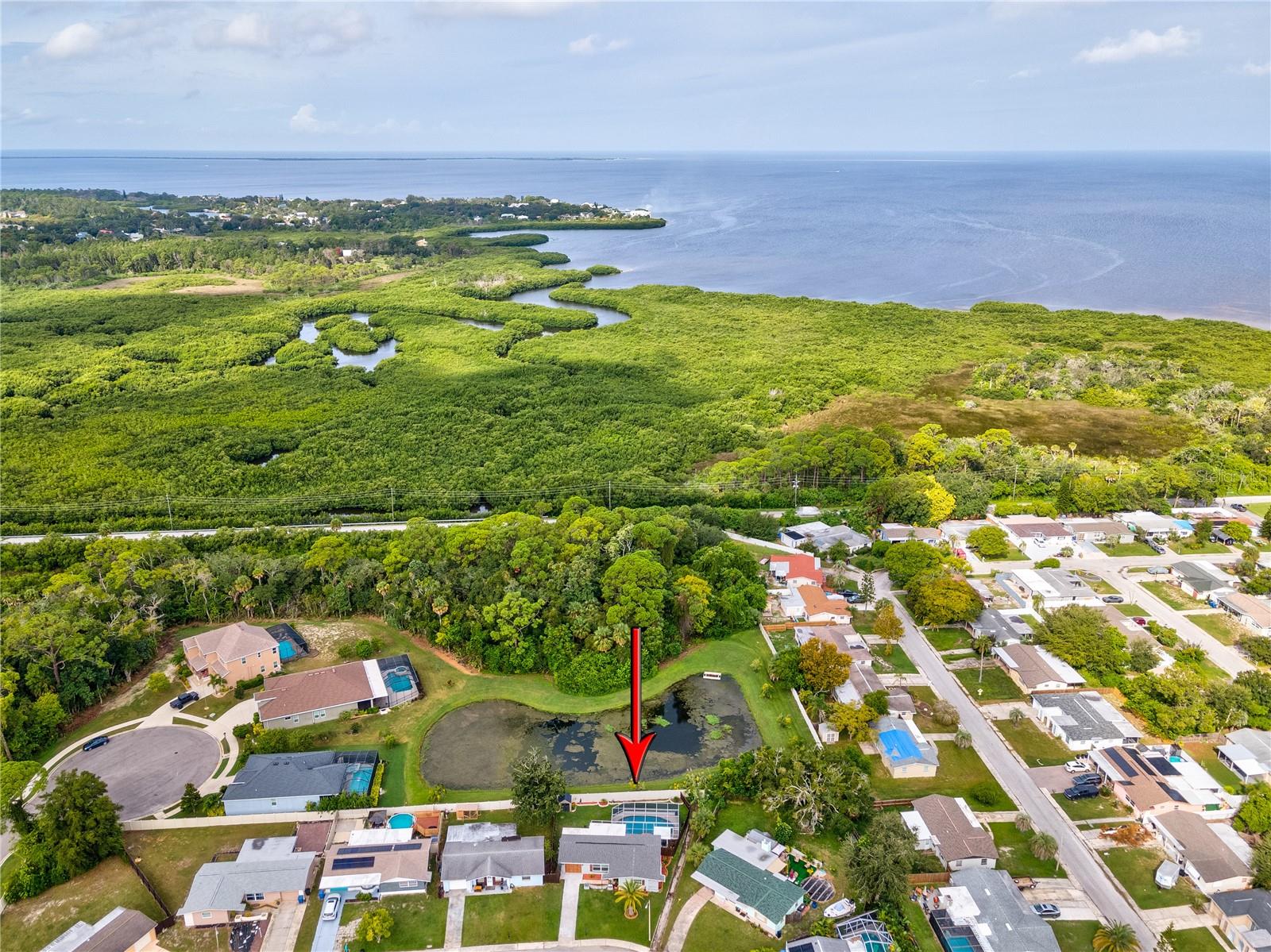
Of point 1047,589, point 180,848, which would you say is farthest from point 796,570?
point 180,848

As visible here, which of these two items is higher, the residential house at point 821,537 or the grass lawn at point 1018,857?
the residential house at point 821,537

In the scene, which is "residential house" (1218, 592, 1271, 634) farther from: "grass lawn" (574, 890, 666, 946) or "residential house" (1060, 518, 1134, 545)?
"grass lawn" (574, 890, 666, 946)

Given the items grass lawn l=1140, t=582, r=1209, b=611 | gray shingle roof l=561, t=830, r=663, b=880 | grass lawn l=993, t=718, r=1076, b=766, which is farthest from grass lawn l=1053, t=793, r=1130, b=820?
grass lawn l=1140, t=582, r=1209, b=611

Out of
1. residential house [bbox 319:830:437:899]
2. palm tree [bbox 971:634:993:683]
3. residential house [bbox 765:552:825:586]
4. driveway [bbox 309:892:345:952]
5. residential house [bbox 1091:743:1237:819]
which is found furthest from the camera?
residential house [bbox 765:552:825:586]

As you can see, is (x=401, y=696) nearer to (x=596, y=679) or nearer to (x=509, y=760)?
(x=509, y=760)

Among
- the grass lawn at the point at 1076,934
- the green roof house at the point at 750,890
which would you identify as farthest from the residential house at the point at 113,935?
the grass lawn at the point at 1076,934

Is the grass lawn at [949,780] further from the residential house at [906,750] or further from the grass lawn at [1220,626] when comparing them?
the grass lawn at [1220,626]

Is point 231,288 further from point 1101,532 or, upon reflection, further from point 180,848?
point 1101,532
